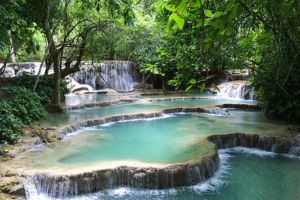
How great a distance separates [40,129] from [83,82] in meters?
12.1

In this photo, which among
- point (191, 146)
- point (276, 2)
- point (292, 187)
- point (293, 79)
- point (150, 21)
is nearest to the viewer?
point (276, 2)

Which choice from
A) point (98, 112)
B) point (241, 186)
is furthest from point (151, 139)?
point (98, 112)

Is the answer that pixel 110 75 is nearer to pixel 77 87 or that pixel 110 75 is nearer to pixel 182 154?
pixel 77 87

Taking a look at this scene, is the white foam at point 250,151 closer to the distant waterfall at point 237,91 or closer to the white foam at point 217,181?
the white foam at point 217,181

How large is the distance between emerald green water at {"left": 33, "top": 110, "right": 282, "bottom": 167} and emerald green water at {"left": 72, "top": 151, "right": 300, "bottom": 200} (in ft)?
2.24

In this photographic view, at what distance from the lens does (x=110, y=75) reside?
21.4 metres

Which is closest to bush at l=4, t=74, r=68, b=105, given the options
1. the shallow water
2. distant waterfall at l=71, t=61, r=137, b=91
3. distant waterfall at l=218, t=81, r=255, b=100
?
distant waterfall at l=71, t=61, r=137, b=91

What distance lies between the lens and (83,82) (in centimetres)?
2067

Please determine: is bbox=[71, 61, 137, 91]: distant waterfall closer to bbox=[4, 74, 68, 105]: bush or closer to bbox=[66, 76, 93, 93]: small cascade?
bbox=[66, 76, 93, 93]: small cascade

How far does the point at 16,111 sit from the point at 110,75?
12.6m

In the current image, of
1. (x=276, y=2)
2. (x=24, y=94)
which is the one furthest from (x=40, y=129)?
(x=276, y=2)

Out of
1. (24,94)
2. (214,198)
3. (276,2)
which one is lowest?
(214,198)

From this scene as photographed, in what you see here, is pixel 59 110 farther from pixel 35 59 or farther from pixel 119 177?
pixel 35 59

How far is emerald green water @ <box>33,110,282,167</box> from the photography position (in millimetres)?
6945
